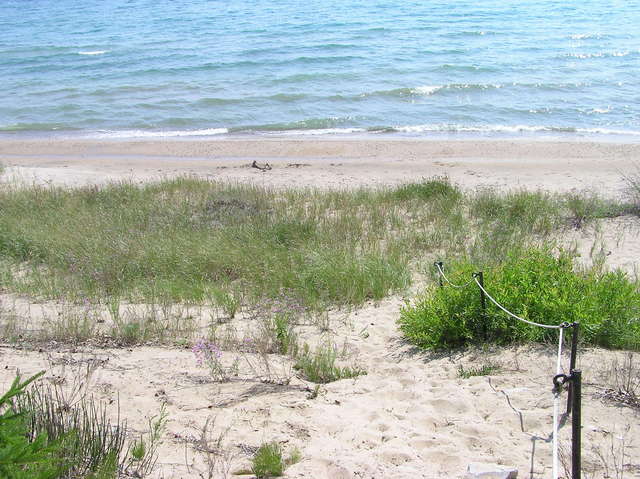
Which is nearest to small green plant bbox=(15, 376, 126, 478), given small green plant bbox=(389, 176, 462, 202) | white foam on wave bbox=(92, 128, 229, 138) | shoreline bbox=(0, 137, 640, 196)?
small green plant bbox=(389, 176, 462, 202)

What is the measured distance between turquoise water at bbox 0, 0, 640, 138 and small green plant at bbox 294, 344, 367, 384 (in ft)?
48.4

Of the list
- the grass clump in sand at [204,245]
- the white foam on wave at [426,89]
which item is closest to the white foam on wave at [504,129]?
the white foam on wave at [426,89]

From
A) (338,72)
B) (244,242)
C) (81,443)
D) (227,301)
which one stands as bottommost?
(227,301)

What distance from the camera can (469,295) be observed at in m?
5.71

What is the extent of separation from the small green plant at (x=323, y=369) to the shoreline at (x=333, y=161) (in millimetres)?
7787

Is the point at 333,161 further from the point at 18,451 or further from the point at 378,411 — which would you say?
the point at 18,451

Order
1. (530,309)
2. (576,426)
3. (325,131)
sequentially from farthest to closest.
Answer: (325,131) → (530,309) → (576,426)

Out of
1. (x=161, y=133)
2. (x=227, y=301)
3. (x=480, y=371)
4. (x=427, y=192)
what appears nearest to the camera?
(x=480, y=371)

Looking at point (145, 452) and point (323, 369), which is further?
point (323, 369)

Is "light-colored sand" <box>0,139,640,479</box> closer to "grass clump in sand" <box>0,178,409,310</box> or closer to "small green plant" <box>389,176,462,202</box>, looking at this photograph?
"grass clump in sand" <box>0,178,409,310</box>

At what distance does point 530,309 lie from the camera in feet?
17.9

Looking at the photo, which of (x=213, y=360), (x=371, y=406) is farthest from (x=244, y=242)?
(x=371, y=406)

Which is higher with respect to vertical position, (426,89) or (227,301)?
(426,89)

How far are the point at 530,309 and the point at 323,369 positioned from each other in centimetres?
181
